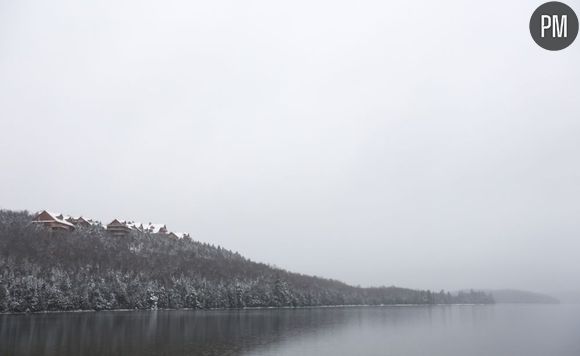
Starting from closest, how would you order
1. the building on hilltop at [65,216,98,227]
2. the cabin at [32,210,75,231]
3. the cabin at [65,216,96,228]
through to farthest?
the cabin at [32,210,75,231], the cabin at [65,216,96,228], the building on hilltop at [65,216,98,227]

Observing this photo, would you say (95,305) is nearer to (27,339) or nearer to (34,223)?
(34,223)

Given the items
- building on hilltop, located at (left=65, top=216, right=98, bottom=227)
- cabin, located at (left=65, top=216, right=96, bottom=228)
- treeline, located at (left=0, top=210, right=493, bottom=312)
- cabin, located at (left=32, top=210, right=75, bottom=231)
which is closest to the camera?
treeline, located at (left=0, top=210, right=493, bottom=312)

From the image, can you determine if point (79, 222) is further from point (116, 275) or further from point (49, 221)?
point (116, 275)

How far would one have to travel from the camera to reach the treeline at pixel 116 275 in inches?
4252

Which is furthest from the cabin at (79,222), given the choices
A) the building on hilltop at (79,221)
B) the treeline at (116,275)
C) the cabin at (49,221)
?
the cabin at (49,221)

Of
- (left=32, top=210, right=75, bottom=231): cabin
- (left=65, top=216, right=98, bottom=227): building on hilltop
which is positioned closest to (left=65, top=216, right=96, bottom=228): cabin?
(left=65, top=216, right=98, bottom=227): building on hilltop

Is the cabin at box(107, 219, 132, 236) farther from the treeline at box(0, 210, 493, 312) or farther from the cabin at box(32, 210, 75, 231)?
the cabin at box(32, 210, 75, 231)

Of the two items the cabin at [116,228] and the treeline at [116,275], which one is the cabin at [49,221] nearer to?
the treeline at [116,275]

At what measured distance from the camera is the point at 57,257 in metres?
128

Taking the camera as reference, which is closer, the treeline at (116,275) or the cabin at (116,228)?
the treeline at (116,275)

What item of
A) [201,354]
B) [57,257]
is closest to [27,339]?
[201,354]

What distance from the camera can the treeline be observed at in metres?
108

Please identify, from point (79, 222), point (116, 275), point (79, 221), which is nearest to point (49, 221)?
point (79, 222)

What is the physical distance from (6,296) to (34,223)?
214ft
